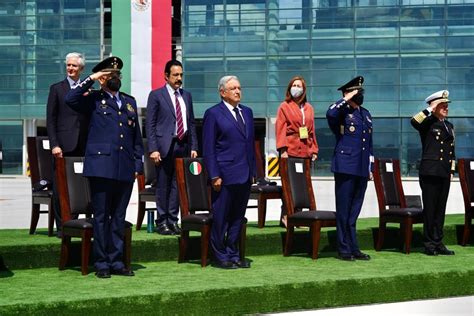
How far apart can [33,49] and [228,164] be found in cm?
3675

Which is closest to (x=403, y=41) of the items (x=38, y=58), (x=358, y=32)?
(x=358, y=32)

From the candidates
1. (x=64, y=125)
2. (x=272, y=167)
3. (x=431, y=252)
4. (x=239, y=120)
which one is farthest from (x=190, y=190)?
(x=272, y=167)

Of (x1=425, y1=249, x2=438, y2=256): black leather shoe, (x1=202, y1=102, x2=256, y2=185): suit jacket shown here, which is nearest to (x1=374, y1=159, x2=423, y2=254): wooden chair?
(x1=425, y1=249, x2=438, y2=256): black leather shoe

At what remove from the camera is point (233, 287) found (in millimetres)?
6828

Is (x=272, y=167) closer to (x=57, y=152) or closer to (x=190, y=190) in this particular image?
(x=190, y=190)

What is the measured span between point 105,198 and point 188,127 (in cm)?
210

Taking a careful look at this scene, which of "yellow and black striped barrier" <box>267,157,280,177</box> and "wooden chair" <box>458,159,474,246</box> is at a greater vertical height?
"wooden chair" <box>458,159,474,246</box>

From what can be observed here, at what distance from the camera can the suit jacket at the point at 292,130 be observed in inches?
396

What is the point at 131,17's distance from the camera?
139ft

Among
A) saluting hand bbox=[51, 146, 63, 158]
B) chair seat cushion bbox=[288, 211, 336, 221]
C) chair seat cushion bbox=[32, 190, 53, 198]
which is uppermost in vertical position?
saluting hand bbox=[51, 146, 63, 158]

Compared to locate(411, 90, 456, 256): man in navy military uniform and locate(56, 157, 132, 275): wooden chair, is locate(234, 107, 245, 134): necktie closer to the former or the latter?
locate(56, 157, 132, 275): wooden chair

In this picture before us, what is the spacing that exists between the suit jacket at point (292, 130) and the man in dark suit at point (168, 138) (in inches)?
45.5

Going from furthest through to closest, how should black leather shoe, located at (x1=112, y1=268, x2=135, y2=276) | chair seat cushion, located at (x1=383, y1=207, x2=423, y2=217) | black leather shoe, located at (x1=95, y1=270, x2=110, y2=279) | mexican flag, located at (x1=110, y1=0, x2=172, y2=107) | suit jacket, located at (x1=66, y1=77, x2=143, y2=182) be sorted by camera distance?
mexican flag, located at (x1=110, y1=0, x2=172, y2=107) < chair seat cushion, located at (x1=383, y1=207, x2=423, y2=217) < black leather shoe, located at (x1=112, y1=268, x2=135, y2=276) < black leather shoe, located at (x1=95, y1=270, x2=110, y2=279) < suit jacket, located at (x1=66, y1=77, x2=143, y2=182)

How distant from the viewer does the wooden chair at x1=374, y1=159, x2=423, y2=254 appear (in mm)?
9688
